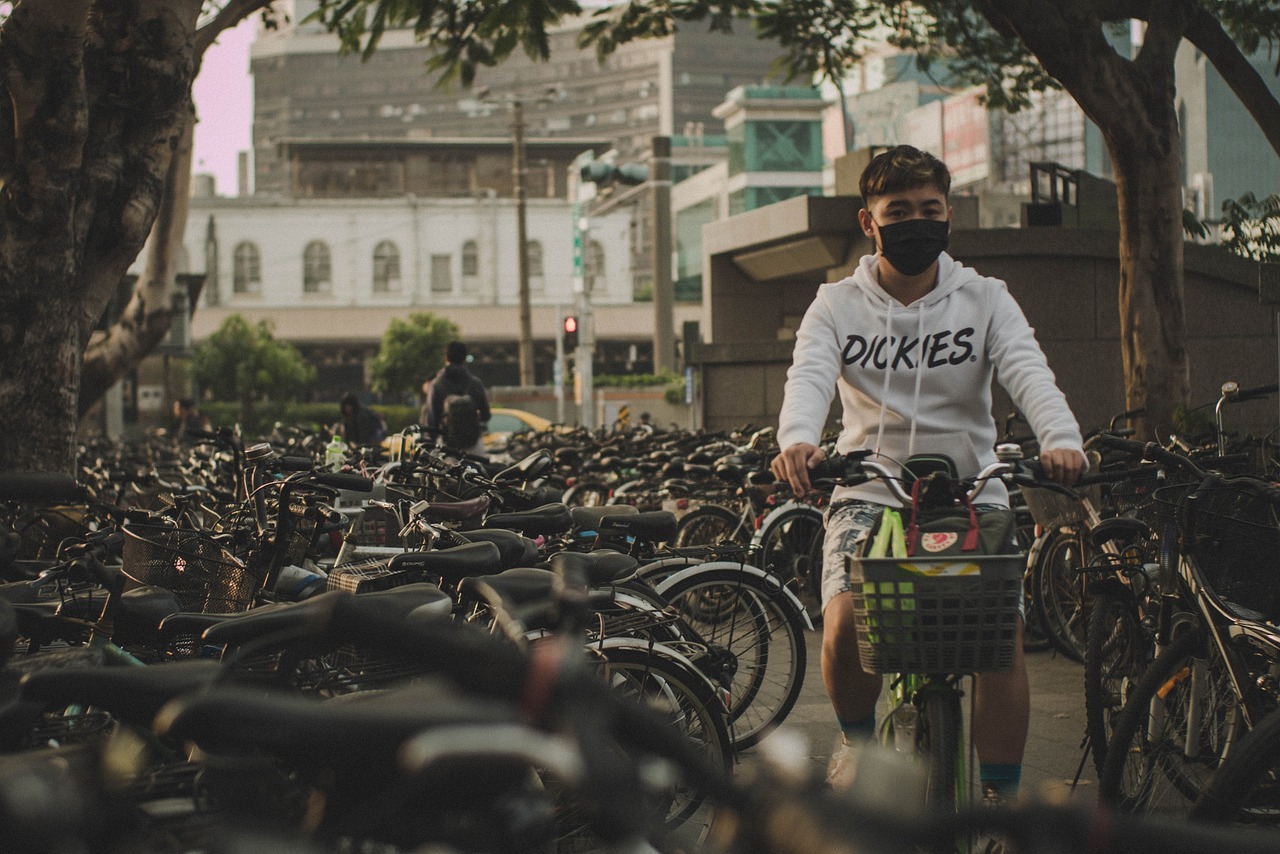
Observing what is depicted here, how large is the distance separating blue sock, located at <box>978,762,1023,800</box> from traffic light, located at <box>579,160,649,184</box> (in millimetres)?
21166

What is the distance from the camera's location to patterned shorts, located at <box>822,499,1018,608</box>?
3536mm

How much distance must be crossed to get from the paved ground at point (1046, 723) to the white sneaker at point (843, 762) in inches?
58.4

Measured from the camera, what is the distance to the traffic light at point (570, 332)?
24469 millimetres

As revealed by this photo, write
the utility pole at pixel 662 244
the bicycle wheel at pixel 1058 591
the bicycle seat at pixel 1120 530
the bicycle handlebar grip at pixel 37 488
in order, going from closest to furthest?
the bicycle handlebar grip at pixel 37 488 → the bicycle seat at pixel 1120 530 → the bicycle wheel at pixel 1058 591 → the utility pole at pixel 662 244

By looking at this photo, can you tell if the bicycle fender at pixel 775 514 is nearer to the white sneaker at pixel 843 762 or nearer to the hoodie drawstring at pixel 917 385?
the hoodie drawstring at pixel 917 385

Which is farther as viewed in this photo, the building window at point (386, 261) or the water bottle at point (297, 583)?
the building window at point (386, 261)

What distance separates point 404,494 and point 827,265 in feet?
36.7

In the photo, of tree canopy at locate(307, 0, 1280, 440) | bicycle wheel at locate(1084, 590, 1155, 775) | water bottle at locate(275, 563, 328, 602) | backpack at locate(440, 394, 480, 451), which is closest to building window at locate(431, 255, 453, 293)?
tree canopy at locate(307, 0, 1280, 440)

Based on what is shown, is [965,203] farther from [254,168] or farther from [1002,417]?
[254,168]

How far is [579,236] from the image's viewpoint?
2961cm

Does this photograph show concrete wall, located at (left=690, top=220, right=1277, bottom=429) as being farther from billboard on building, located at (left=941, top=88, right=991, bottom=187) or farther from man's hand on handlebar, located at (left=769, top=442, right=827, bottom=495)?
billboard on building, located at (left=941, top=88, right=991, bottom=187)

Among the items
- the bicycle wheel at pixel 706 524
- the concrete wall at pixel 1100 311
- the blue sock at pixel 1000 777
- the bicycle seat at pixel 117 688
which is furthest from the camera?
the concrete wall at pixel 1100 311

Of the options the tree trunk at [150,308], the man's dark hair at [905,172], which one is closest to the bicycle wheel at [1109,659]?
the man's dark hair at [905,172]

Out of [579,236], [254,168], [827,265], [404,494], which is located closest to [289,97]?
[254,168]
